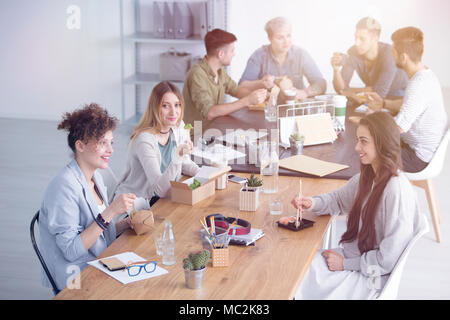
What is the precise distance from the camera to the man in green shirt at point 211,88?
4219 millimetres

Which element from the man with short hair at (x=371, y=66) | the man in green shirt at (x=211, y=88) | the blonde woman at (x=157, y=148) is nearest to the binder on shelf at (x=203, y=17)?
the man with short hair at (x=371, y=66)

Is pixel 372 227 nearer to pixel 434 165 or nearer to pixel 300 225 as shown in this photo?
pixel 300 225

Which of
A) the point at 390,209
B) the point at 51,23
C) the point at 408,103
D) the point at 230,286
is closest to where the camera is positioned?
the point at 230,286

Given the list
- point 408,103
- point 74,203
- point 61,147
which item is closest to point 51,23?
point 61,147

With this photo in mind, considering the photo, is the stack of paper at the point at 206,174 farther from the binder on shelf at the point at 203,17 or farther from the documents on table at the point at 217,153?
the binder on shelf at the point at 203,17

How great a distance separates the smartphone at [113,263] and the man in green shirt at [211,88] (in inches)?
82.2

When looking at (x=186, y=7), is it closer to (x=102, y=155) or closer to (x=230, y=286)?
(x=102, y=155)

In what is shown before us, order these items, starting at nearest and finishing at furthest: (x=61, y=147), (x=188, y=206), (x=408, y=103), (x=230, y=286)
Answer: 1. (x=230, y=286)
2. (x=188, y=206)
3. (x=408, y=103)
4. (x=61, y=147)

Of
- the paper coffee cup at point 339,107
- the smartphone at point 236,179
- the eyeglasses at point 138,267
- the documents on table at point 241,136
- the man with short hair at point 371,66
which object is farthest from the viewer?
the man with short hair at point 371,66

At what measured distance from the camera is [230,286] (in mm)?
1956

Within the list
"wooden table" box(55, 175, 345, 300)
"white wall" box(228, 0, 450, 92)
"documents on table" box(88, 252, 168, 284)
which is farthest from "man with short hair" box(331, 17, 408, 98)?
"documents on table" box(88, 252, 168, 284)

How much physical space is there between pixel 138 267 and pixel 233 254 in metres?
Answer: 0.37

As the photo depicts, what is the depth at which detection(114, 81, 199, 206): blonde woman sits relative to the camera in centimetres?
297

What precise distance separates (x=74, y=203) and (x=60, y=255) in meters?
0.21
